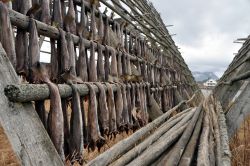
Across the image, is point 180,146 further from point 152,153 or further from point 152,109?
point 152,109

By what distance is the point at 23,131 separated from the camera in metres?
1.38

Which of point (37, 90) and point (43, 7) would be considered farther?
point (43, 7)

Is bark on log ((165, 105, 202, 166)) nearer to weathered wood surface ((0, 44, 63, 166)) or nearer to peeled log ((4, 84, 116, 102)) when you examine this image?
peeled log ((4, 84, 116, 102))

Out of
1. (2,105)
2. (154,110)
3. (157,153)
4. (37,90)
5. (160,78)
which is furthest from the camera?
(160,78)

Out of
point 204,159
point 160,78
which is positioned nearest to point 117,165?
point 204,159

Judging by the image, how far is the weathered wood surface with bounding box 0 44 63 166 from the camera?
1.37m

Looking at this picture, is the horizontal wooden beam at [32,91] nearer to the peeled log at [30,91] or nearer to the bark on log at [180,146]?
the peeled log at [30,91]

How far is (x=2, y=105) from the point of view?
1396 millimetres

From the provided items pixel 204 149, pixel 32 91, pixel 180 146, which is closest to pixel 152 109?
pixel 180 146

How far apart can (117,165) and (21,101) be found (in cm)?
67

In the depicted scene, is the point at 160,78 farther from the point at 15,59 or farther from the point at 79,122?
the point at 15,59

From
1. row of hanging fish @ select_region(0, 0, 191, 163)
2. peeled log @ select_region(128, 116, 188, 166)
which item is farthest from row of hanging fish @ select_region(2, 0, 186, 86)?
peeled log @ select_region(128, 116, 188, 166)

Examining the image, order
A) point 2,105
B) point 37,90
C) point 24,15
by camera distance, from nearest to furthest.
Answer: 1. point 2,105
2. point 37,90
3. point 24,15

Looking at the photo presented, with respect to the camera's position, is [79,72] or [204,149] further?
[79,72]
